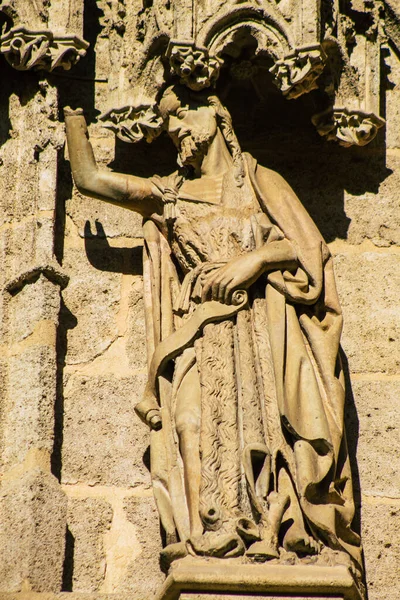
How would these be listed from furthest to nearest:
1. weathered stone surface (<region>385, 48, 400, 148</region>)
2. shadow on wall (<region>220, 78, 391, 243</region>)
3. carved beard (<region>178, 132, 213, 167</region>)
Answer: weathered stone surface (<region>385, 48, 400, 148</region>), shadow on wall (<region>220, 78, 391, 243</region>), carved beard (<region>178, 132, 213, 167</region>)

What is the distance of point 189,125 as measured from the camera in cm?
582

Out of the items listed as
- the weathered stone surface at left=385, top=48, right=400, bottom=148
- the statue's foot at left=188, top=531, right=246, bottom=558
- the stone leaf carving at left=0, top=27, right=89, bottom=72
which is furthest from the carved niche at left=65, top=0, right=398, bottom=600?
the stone leaf carving at left=0, top=27, right=89, bottom=72

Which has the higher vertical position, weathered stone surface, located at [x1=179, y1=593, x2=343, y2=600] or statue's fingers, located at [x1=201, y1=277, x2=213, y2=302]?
statue's fingers, located at [x1=201, y1=277, x2=213, y2=302]

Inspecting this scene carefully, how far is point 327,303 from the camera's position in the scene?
18.6ft

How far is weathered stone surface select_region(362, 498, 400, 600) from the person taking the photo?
5484 millimetres

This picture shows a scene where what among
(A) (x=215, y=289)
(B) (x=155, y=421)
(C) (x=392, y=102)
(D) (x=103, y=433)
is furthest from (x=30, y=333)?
(C) (x=392, y=102)

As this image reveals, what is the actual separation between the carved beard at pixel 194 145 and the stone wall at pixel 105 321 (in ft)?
1.39

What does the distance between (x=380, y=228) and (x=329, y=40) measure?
0.74m

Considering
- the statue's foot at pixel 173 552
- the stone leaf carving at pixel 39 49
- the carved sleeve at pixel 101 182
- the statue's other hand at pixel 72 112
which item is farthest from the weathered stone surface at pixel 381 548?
the stone leaf carving at pixel 39 49

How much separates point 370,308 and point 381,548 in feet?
3.09

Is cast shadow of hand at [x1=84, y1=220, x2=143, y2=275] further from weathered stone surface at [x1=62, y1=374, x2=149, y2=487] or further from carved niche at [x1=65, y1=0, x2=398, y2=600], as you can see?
weathered stone surface at [x1=62, y1=374, x2=149, y2=487]

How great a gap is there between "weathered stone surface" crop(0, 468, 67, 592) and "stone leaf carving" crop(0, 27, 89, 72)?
160 cm

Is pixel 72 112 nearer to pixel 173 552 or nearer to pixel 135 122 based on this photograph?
pixel 135 122

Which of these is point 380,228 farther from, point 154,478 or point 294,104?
point 154,478
